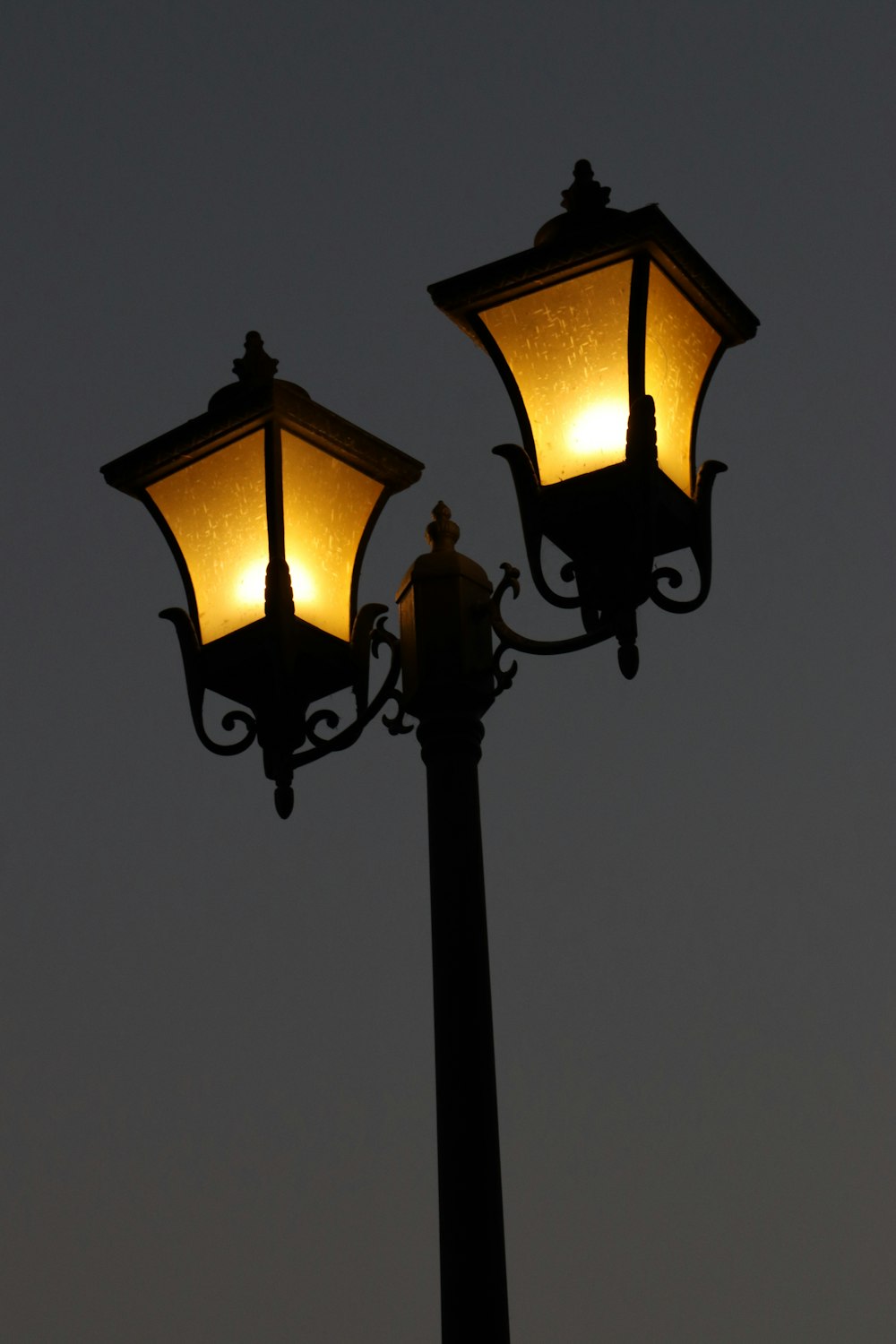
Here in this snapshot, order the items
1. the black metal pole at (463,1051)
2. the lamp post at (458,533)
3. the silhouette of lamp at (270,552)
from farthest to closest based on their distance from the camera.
Result: the silhouette of lamp at (270,552), the lamp post at (458,533), the black metal pole at (463,1051)

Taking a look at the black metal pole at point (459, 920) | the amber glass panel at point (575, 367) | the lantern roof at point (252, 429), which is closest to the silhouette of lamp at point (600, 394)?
the amber glass panel at point (575, 367)

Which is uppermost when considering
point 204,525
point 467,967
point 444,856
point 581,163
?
point 581,163

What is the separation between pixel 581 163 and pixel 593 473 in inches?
29.7

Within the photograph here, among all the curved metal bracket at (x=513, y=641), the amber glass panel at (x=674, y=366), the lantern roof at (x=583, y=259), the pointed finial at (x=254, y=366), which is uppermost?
the pointed finial at (x=254, y=366)

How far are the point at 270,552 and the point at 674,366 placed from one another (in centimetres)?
89

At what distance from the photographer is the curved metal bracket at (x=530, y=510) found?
11.5ft

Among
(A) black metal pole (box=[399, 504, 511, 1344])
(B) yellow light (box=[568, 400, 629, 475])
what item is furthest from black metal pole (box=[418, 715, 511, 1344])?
(B) yellow light (box=[568, 400, 629, 475])

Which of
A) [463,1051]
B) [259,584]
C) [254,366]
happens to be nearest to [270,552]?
[259,584]

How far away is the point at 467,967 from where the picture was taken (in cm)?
340

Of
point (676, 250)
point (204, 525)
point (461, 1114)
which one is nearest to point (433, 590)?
point (204, 525)

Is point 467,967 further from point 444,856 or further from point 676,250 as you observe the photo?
point 676,250

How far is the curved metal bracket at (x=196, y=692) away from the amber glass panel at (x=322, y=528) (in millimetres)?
250

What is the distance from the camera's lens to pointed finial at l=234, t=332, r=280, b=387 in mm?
4051

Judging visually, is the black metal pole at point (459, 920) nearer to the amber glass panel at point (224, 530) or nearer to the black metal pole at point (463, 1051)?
the black metal pole at point (463, 1051)
